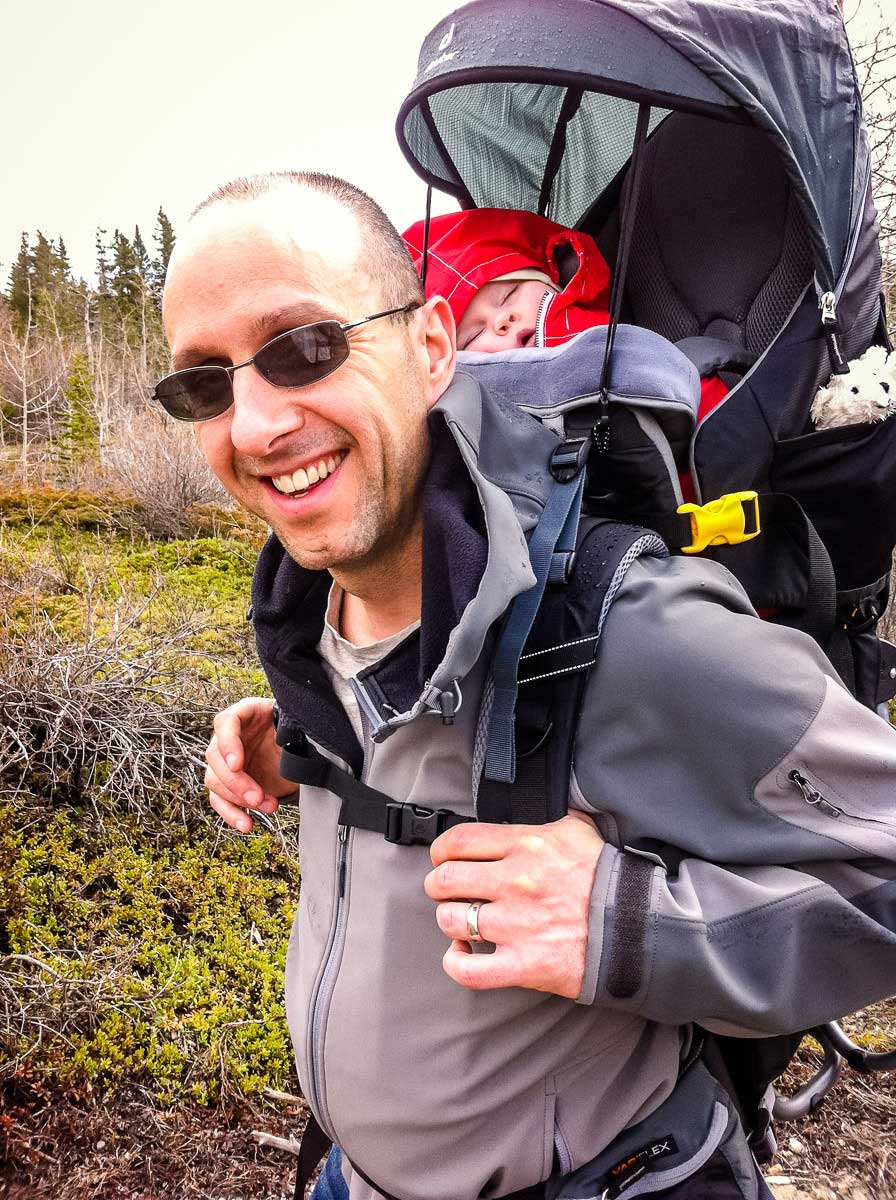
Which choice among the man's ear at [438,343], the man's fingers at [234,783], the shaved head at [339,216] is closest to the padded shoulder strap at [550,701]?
the man's ear at [438,343]

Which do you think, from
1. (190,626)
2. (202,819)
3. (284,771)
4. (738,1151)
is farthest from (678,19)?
(190,626)

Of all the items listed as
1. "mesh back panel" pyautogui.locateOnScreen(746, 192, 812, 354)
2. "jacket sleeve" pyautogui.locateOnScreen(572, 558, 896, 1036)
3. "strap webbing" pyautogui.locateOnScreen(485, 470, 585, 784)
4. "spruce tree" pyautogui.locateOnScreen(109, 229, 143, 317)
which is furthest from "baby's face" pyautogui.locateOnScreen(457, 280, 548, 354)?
"spruce tree" pyautogui.locateOnScreen(109, 229, 143, 317)

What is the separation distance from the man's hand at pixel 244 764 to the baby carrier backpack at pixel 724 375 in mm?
792

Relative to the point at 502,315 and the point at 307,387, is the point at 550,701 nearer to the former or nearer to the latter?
the point at 307,387

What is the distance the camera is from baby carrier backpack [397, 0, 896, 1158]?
1.16 m

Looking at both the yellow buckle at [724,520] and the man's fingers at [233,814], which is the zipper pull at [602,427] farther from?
the man's fingers at [233,814]

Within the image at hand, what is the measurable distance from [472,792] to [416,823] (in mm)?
109

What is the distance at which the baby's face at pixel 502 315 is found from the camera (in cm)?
198

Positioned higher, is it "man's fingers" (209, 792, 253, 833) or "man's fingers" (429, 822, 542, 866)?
"man's fingers" (429, 822, 542, 866)

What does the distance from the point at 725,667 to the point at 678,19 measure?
1158mm

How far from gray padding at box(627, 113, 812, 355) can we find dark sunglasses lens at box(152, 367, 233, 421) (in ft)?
3.77

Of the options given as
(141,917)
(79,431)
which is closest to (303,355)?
(141,917)

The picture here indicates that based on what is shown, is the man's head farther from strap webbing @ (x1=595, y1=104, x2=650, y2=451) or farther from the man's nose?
strap webbing @ (x1=595, y1=104, x2=650, y2=451)

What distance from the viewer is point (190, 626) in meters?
5.39
